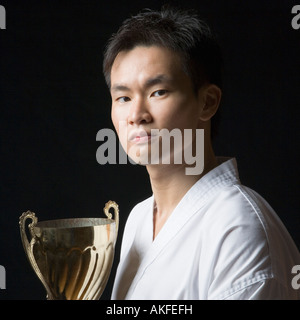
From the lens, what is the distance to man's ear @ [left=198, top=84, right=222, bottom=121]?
1.52m

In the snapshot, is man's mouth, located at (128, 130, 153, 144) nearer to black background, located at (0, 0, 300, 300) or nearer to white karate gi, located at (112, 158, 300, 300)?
white karate gi, located at (112, 158, 300, 300)

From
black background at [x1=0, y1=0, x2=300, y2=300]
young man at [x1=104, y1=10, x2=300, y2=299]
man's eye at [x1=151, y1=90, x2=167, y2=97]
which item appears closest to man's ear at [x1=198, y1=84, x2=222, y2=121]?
young man at [x1=104, y1=10, x2=300, y2=299]

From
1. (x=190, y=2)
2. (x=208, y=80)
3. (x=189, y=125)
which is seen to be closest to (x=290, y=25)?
(x=190, y=2)

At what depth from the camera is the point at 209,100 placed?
1537 millimetres

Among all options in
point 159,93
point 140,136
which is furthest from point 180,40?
point 140,136

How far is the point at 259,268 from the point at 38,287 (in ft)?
4.40

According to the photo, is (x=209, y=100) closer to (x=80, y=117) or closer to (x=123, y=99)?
(x=123, y=99)

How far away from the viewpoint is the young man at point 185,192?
1255 mm

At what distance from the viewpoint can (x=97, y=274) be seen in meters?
1.49

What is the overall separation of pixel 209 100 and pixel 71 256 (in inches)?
23.0

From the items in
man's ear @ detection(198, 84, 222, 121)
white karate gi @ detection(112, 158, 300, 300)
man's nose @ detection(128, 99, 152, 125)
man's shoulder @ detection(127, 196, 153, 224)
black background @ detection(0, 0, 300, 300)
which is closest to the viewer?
white karate gi @ detection(112, 158, 300, 300)

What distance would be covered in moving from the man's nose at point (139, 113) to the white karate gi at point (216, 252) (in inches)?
9.3

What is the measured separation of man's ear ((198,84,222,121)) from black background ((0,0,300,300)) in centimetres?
74

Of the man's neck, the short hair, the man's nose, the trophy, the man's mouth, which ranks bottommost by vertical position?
the trophy
